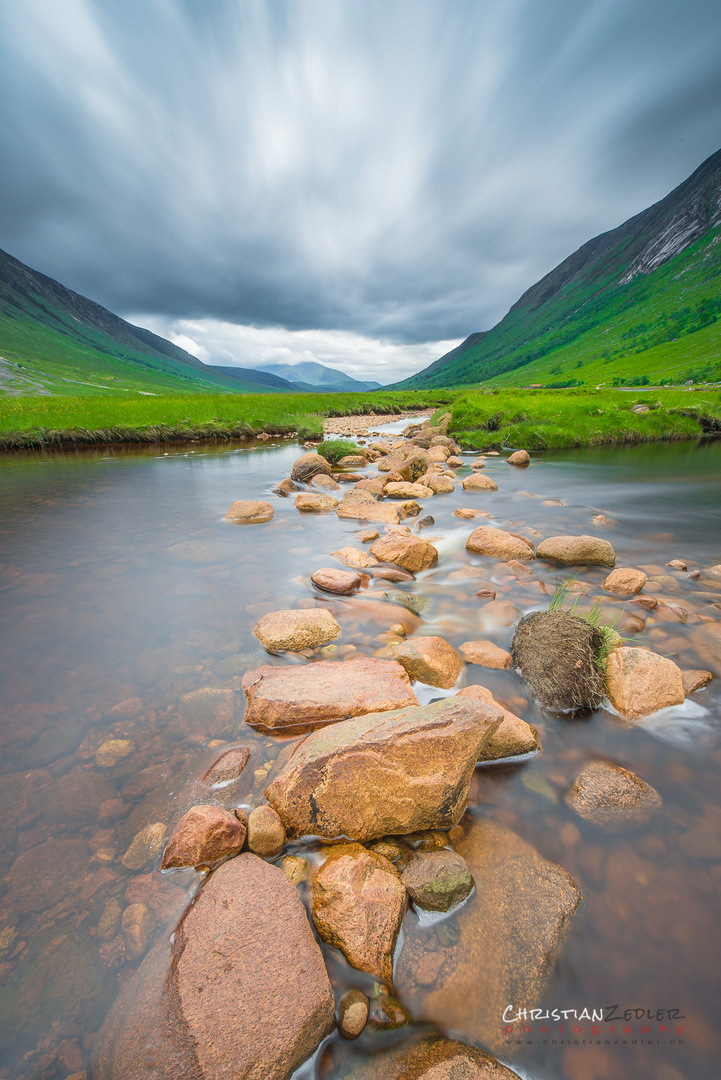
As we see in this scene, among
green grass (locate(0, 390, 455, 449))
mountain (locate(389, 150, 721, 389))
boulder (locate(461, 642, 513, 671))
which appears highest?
mountain (locate(389, 150, 721, 389))

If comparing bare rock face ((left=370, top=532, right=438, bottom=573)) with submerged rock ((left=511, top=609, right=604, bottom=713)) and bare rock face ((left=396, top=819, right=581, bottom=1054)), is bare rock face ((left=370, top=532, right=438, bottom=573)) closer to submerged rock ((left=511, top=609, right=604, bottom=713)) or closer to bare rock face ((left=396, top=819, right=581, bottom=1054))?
submerged rock ((left=511, top=609, right=604, bottom=713))

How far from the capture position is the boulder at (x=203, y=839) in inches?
120

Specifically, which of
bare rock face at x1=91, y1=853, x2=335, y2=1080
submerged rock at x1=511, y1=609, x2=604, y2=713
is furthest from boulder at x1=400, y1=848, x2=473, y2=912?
submerged rock at x1=511, y1=609, x2=604, y2=713

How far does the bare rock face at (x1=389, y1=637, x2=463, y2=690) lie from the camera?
5.00 meters

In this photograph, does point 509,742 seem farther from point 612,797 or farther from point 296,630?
point 296,630

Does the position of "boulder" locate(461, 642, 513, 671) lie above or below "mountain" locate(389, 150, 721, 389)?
below

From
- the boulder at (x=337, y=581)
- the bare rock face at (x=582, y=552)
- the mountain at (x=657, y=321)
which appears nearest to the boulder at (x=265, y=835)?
the boulder at (x=337, y=581)

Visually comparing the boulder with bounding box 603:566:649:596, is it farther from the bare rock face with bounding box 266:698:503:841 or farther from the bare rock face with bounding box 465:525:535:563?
the bare rock face with bounding box 266:698:503:841

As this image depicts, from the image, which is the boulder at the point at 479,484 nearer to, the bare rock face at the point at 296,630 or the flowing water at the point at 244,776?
the flowing water at the point at 244,776

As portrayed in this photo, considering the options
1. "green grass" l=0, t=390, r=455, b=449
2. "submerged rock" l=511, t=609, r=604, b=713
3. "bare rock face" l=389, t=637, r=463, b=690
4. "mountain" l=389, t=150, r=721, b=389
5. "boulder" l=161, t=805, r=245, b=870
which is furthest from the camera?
"mountain" l=389, t=150, r=721, b=389

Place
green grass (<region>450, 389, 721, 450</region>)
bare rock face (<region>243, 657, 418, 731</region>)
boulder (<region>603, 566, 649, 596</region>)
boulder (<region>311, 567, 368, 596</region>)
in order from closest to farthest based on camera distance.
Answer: bare rock face (<region>243, 657, 418, 731</region>)
boulder (<region>603, 566, 649, 596</region>)
boulder (<region>311, 567, 368, 596</region>)
green grass (<region>450, 389, 721, 450</region>)

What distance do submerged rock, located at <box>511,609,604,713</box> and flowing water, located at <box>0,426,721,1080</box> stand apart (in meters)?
0.20

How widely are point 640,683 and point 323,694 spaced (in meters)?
3.54

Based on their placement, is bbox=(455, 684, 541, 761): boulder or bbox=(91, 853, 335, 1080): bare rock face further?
bbox=(455, 684, 541, 761): boulder
